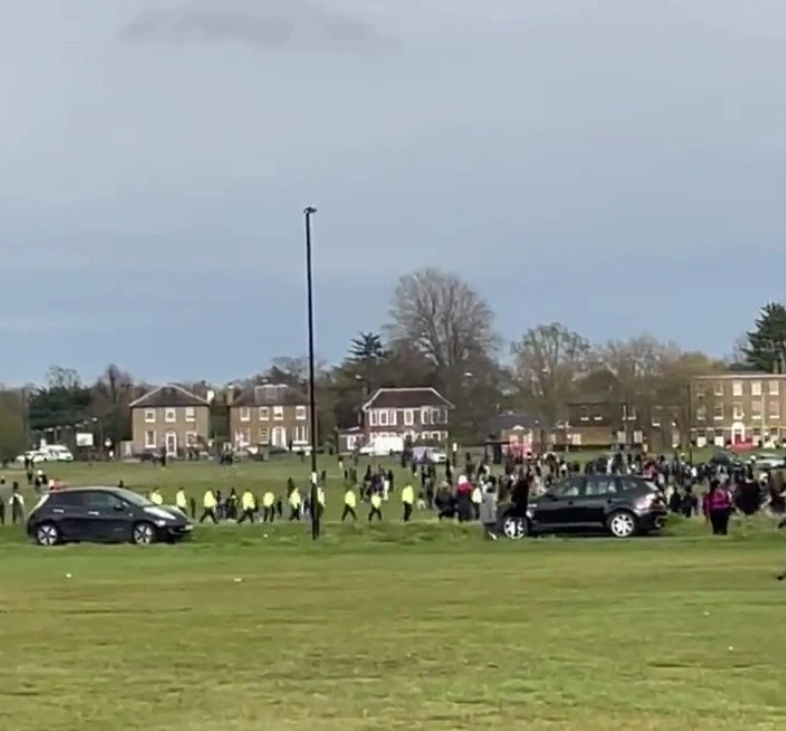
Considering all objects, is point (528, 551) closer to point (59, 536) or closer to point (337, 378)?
point (59, 536)

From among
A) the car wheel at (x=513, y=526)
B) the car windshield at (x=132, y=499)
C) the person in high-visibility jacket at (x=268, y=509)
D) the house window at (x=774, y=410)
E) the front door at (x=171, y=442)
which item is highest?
the house window at (x=774, y=410)

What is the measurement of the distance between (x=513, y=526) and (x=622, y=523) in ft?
7.74

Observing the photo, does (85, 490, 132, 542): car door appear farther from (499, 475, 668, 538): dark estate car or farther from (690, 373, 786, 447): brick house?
(690, 373, 786, 447): brick house

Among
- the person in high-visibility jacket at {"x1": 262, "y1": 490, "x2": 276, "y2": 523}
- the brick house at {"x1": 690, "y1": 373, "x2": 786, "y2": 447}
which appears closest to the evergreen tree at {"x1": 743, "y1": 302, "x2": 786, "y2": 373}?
the brick house at {"x1": 690, "y1": 373, "x2": 786, "y2": 447}

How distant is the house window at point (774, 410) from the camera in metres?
171

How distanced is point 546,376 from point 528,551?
326ft

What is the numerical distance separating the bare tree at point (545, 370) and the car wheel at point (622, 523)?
3616 inches

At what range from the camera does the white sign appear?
15650 cm

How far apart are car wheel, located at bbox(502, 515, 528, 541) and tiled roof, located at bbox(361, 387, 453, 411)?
9867 centimetres

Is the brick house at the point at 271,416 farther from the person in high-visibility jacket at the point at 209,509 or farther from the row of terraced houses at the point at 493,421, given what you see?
the person in high-visibility jacket at the point at 209,509

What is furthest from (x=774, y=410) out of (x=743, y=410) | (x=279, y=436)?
(x=279, y=436)

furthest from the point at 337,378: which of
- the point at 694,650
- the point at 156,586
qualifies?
the point at 694,650

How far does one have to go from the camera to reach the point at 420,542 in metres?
38.2

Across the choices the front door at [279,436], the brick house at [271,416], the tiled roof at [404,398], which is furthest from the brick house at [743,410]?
the front door at [279,436]
